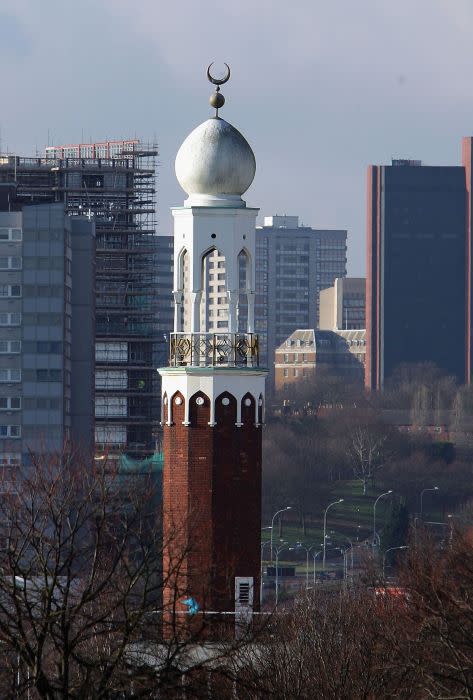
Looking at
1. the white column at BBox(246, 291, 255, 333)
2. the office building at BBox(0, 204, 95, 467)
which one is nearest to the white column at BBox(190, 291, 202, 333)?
the white column at BBox(246, 291, 255, 333)

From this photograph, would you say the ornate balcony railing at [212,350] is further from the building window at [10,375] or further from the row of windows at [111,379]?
the row of windows at [111,379]

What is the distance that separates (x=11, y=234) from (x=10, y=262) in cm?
152

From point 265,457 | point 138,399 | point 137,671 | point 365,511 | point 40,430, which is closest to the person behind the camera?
point 137,671

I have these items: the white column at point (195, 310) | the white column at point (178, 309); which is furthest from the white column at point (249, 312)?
the white column at point (178, 309)

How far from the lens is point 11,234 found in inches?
5482

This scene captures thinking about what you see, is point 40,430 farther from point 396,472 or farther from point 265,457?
point 396,472

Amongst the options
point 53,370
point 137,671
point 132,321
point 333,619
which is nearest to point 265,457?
point 132,321

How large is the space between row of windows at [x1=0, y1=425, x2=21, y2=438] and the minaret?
87666 mm

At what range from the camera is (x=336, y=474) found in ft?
649

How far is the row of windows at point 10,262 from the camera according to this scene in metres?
140

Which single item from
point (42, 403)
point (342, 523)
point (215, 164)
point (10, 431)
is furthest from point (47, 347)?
point (215, 164)

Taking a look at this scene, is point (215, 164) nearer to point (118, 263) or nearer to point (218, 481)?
point (218, 481)

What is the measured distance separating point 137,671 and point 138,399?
12064 cm

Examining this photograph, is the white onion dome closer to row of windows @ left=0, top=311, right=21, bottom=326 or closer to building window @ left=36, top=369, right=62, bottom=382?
building window @ left=36, top=369, right=62, bottom=382
